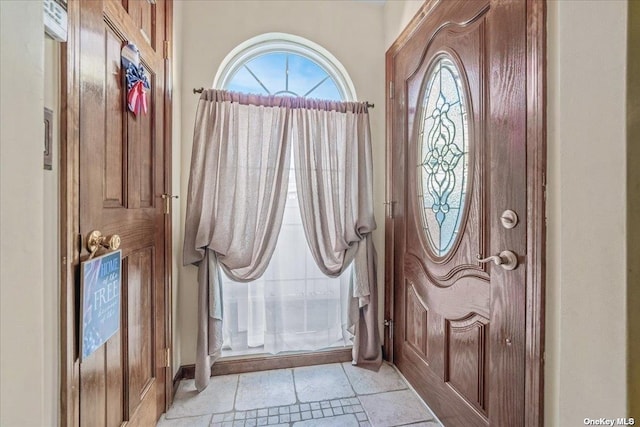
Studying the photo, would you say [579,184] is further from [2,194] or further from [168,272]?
[168,272]

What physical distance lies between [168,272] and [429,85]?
1.89m

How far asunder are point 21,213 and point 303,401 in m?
1.68

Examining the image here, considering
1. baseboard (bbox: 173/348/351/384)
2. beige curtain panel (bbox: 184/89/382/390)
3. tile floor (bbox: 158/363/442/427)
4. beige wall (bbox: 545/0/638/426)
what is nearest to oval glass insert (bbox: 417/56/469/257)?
beige curtain panel (bbox: 184/89/382/390)

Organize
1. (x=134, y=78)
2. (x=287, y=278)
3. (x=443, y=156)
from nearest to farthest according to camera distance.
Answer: (x=134, y=78) → (x=443, y=156) → (x=287, y=278)

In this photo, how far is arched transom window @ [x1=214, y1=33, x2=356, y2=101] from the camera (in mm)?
2002

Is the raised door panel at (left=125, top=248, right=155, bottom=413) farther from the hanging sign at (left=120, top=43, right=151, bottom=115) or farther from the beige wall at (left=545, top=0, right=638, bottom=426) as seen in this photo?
the beige wall at (left=545, top=0, right=638, bottom=426)

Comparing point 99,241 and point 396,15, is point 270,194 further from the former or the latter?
point 396,15

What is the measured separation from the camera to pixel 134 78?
117cm

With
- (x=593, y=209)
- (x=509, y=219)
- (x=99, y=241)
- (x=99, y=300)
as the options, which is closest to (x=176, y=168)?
(x=99, y=241)

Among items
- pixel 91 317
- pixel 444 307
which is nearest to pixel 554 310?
pixel 444 307

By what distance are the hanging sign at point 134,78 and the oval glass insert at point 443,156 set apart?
1494mm

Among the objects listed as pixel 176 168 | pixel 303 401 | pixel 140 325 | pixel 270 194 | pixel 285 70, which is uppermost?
pixel 285 70
